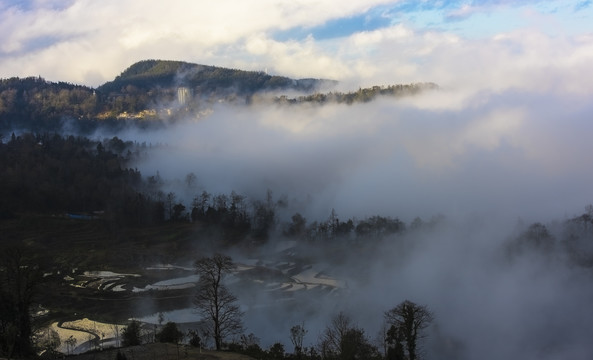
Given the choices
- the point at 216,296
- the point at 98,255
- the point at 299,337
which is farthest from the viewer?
the point at 98,255

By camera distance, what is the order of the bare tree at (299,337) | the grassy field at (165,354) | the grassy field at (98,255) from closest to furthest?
the grassy field at (165,354)
the bare tree at (299,337)
the grassy field at (98,255)

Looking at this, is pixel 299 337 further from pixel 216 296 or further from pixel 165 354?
pixel 165 354

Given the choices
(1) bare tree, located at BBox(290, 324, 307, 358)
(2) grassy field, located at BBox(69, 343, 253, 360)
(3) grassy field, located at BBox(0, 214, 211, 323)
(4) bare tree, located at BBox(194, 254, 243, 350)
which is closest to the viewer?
(2) grassy field, located at BBox(69, 343, 253, 360)

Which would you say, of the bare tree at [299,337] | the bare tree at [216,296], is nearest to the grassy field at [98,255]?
the bare tree at [216,296]

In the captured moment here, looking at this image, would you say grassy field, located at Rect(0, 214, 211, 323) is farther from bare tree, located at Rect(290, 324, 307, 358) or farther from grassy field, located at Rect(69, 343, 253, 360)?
grassy field, located at Rect(69, 343, 253, 360)

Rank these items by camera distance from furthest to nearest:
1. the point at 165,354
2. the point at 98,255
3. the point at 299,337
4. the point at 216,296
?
the point at 98,255 → the point at 299,337 → the point at 216,296 → the point at 165,354

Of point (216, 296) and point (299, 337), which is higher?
point (216, 296)

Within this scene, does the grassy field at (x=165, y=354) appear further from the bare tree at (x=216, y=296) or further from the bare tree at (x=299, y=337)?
the bare tree at (x=299, y=337)

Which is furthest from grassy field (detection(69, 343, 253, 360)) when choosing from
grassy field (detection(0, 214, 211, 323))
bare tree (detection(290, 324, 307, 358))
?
grassy field (detection(0, 214, 211, 323))

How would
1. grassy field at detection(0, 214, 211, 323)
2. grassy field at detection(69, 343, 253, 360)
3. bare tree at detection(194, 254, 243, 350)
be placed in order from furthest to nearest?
grassy field at detection(0, 214, 211, 323), bare tree at detection(194, 254, 243, 350), grassy field at detection(69, 343, 253, 360)

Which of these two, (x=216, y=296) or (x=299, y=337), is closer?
(x=216, y=296)

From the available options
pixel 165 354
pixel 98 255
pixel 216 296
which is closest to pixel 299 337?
pixel 216 296

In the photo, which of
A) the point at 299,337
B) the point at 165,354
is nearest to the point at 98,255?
the point at 299,337

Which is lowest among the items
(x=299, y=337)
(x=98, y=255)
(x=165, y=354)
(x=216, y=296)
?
(x=299, y=337)
